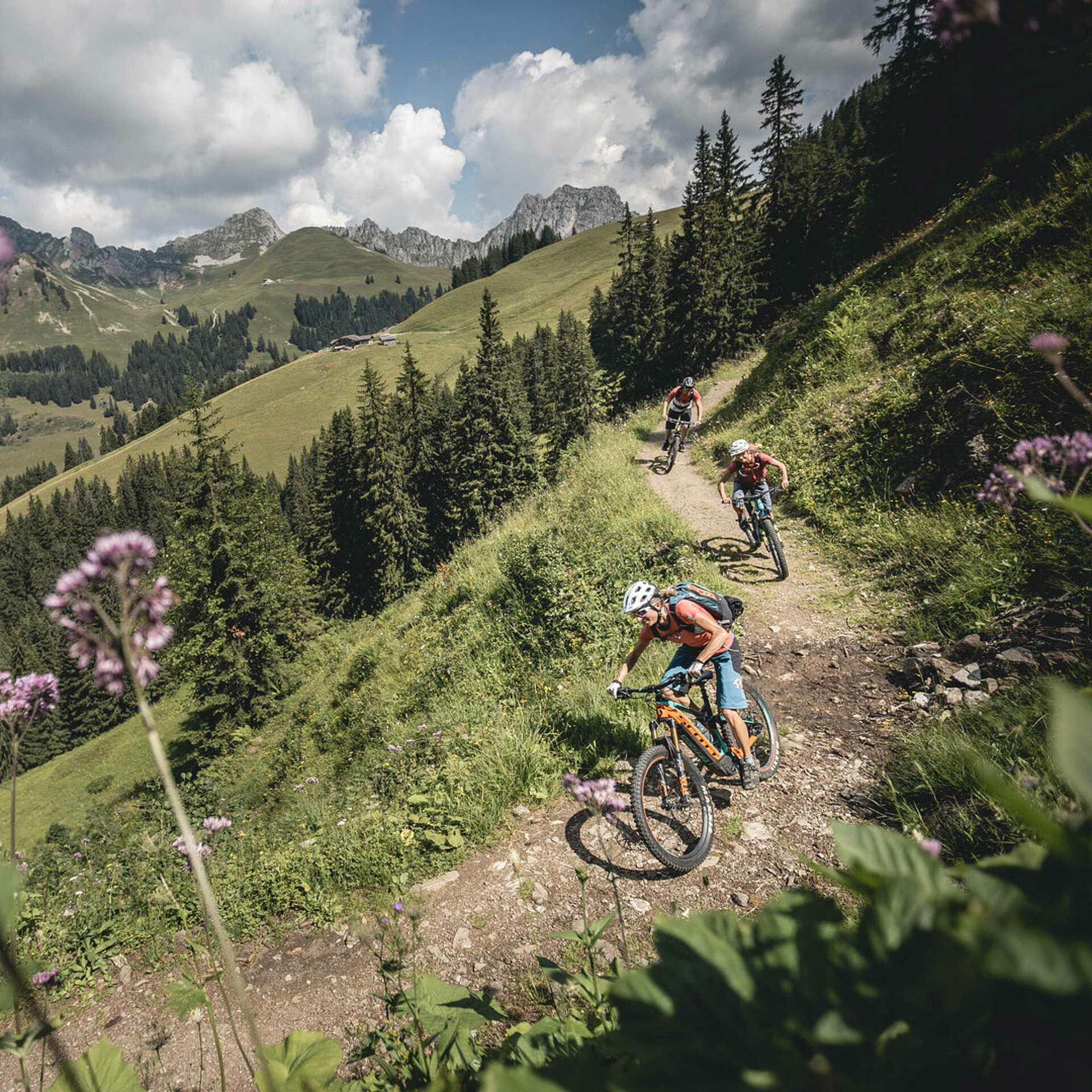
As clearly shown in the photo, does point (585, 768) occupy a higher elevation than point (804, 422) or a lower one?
lower

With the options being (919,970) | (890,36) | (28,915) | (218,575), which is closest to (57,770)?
(218,575)

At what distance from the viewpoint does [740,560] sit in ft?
37.2

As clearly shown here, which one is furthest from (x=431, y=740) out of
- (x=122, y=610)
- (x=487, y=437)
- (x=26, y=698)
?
(x=487, y=437)

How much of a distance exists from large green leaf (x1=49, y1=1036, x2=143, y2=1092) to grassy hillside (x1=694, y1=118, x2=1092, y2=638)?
8549 millimetres

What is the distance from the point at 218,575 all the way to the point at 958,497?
90.6 feet

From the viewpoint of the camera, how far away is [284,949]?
17.6 ft

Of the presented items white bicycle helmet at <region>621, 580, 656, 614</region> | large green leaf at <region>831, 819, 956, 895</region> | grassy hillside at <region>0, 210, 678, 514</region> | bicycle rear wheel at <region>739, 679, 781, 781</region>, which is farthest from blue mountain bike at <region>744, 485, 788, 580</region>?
grassy hillside at <region>0, 210, 678, 514</region>

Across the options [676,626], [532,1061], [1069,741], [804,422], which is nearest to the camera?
[1069,741]

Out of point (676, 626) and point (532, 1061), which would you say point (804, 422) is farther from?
point (532, 1061)

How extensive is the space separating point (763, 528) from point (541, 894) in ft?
25.0

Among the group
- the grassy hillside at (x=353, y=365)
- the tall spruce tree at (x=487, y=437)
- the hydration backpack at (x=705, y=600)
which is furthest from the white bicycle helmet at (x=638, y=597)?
the grassy hillside at (x=353, y=365)

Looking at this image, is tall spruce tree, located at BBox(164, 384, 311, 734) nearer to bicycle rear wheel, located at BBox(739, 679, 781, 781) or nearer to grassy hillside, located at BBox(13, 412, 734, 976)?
grassy hillside, located at BBox(13, 412, 734, 976)

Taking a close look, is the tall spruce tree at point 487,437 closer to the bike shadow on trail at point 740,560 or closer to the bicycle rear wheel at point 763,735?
the bike shadow on trail at point 740,560

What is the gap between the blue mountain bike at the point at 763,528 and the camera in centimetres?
1033
